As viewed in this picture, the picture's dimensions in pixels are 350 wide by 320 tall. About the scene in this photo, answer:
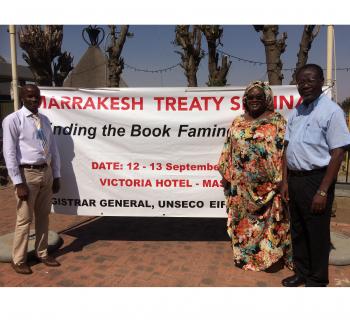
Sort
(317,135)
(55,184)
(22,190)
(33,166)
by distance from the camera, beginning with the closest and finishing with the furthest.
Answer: (317,135)
(22,190)
(33,166)
(55,184)

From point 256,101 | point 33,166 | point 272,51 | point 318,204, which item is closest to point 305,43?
point 272,51

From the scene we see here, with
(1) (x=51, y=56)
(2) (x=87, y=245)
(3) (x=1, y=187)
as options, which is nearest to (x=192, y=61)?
(1) (x=51, y=56)

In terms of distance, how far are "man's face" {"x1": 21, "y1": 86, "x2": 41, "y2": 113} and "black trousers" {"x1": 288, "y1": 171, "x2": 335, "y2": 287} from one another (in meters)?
2.62

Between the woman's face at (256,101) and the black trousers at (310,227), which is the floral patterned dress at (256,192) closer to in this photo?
the woman's face at (256,101)

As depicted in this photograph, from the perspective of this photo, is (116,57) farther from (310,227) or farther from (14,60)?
(310,227)

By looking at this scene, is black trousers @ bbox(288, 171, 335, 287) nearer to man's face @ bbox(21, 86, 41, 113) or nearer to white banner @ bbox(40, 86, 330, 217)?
white banner @ bbox(40, 86, 330, 217)

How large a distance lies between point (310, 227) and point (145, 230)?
277 centimetres

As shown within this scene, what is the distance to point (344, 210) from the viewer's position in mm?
6270

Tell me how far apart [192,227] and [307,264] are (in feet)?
7.48

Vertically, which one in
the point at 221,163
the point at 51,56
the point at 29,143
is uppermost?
the point at 51,56

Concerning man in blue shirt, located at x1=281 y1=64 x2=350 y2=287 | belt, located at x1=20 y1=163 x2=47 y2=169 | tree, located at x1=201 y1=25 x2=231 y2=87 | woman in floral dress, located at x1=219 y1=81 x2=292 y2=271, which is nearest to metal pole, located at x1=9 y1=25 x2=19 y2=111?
belt, located at x1=20 y1=163 x2=47 y2=169

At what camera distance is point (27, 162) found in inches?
143

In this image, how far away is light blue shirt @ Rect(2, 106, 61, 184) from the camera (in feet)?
11.5

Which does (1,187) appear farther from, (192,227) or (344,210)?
(344,210)
